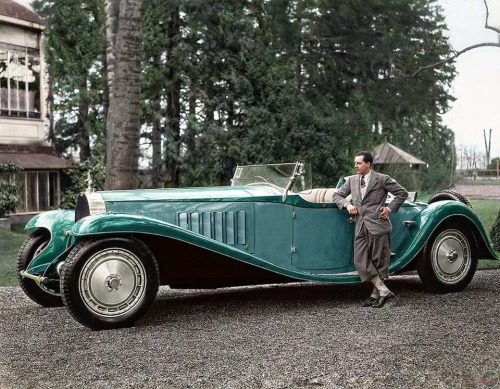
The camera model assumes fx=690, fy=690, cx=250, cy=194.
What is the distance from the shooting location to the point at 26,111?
19641mm

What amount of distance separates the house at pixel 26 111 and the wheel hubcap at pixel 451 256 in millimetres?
13644

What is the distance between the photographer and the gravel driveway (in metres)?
4.23

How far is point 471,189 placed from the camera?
2153cm

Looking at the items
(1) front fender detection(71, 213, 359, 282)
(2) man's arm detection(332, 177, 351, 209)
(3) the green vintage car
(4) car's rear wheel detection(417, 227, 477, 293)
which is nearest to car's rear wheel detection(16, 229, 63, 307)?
(3) the green vintage car

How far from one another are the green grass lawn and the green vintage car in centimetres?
309

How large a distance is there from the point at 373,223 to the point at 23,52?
51.9 ft

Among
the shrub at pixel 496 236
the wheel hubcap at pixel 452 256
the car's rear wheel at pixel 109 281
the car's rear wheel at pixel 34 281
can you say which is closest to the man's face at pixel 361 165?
the wheel hubcap at pixel 452 256

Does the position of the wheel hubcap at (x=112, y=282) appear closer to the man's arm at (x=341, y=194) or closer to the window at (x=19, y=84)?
the man's arm at (x=341, y=194)

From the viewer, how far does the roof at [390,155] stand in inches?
1021

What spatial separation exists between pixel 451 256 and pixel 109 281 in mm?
3672

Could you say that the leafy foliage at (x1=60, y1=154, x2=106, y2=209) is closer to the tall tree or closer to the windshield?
the tall tree

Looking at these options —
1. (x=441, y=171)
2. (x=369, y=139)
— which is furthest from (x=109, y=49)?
(x=441, y=171)

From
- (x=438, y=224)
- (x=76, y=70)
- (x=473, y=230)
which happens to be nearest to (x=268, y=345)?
(x=438, y=224)

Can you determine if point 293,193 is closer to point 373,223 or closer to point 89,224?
point 373,223
